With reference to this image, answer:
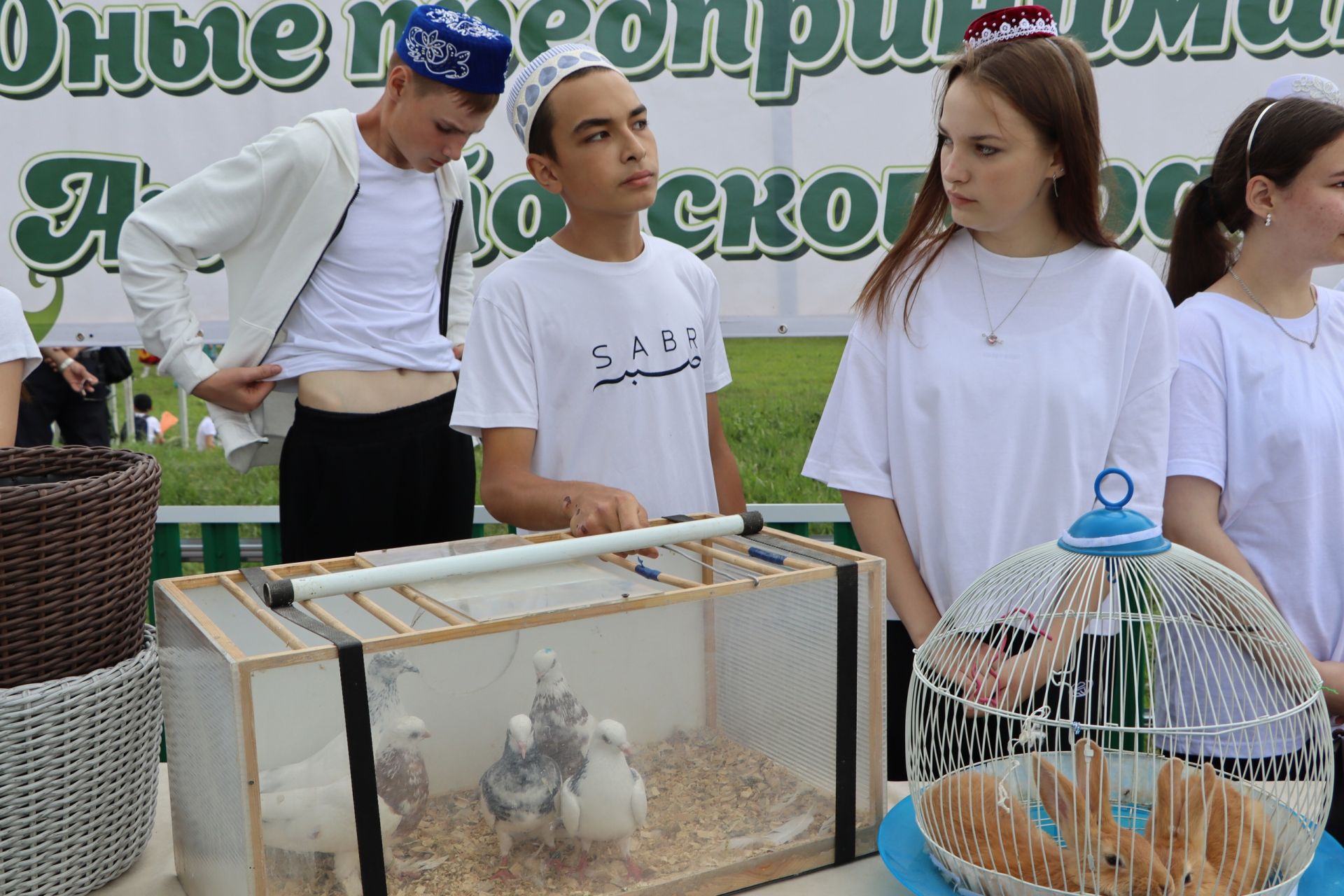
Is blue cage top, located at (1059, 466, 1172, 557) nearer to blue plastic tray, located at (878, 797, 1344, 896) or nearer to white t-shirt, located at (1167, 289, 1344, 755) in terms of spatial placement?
blue plastic tray, located at (878, 797, 1344, 896)

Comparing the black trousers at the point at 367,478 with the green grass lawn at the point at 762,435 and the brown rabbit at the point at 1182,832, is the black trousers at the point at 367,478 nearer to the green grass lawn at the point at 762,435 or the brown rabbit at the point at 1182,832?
the brown rabbit at the point at 1182,832

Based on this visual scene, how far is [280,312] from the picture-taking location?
226 centimetres

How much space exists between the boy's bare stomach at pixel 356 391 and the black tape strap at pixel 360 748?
52.8 inches

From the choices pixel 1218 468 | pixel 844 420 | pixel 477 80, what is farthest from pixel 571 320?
pixel 1218 468

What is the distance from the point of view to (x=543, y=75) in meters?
1.69

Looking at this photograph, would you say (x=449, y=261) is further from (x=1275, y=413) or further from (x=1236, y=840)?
(x=1236, y=840)

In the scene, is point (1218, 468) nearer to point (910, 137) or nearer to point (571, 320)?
point (571, 320)

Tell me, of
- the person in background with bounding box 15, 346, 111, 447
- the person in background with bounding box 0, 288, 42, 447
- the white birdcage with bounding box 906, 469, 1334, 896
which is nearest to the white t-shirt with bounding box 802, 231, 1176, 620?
the white birdcage with bounding box 906, 469, 1334, 896

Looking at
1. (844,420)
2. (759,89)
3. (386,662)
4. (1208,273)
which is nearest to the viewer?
(386,662)

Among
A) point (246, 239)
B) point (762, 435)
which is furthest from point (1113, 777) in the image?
point (762, 435)

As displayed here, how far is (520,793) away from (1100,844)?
50 cm

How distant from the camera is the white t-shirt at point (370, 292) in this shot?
227 centimetres

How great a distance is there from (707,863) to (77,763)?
0.63 meters

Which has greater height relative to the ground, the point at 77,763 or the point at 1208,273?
the point at 1208,273
